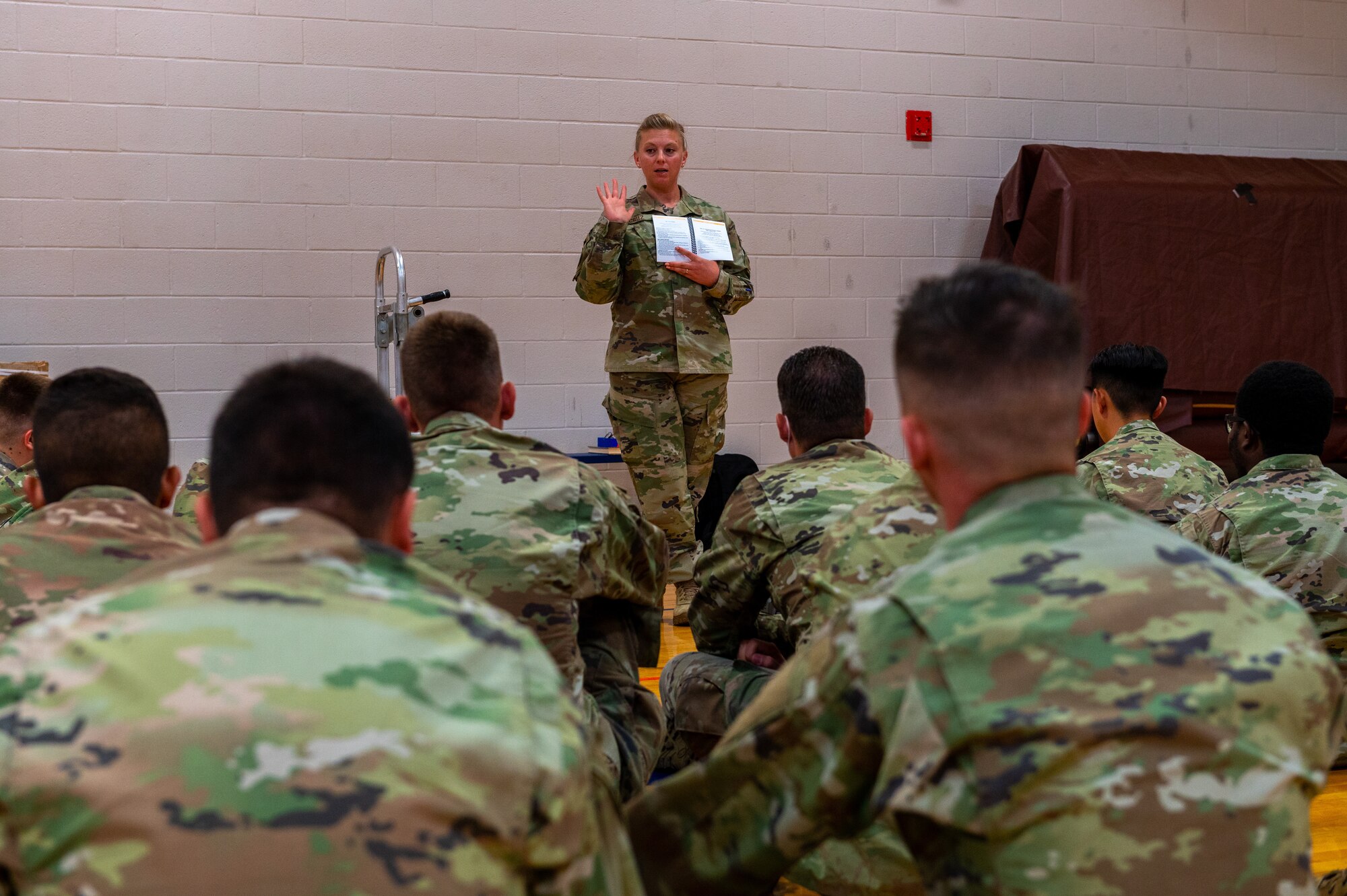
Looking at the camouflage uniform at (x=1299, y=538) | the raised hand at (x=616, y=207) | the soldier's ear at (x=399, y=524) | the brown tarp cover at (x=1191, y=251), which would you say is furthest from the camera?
the brown tarp cover at (x=1191, y=251)

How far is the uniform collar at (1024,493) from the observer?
99 centimetres

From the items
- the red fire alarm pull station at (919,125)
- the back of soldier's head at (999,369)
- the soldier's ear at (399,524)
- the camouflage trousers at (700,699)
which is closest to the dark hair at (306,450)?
the soldier's ear at (399,524)

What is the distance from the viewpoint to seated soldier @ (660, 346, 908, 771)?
6.70ft

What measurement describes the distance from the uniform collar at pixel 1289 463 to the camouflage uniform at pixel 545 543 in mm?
1444

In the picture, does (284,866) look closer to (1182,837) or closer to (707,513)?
(1182,837)

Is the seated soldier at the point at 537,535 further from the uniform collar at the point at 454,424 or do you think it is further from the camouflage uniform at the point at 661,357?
the camouflage uniform at the point at 661,357

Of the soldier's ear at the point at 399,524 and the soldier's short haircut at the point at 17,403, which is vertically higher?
the soldier's ear at the point at 399,524

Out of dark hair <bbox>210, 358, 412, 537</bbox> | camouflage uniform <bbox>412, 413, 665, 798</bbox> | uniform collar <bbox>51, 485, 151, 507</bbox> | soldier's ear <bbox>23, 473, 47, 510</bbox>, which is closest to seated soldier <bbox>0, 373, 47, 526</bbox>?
soldier's ear <bbox>23, 473, 47, 510</bbox>

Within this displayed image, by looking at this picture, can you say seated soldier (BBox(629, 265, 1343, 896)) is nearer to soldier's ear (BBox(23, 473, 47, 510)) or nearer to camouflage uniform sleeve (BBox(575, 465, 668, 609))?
camouflage uniform sleeve (BBox(575, 465, 668, 609))

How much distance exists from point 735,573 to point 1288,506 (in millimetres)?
1230

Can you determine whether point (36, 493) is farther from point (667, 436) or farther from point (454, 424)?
point (667, 436)

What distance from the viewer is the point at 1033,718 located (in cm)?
85

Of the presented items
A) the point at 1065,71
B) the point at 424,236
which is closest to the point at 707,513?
the point at 424,236

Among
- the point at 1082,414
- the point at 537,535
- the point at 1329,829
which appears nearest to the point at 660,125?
the point at 537,535
